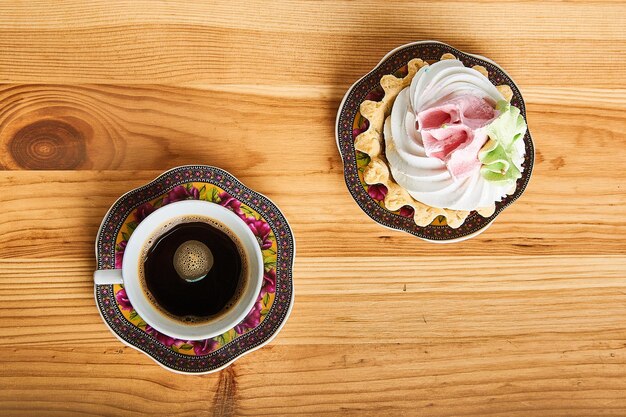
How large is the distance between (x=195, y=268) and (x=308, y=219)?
254 mm

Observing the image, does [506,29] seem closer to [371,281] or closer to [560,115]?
[560,115]

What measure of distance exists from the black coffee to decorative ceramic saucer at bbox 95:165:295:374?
0.05m

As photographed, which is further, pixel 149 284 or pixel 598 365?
pixel 598 365

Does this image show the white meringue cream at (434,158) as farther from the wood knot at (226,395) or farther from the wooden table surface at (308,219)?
the wood knot at (226,395)

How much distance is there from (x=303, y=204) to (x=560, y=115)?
0.61 meters

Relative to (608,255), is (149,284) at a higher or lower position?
higher

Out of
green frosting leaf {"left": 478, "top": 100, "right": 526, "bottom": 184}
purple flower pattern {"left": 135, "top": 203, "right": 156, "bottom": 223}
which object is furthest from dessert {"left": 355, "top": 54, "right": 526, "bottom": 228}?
purple flower pattern {"left": 135, "top": 203, "right": 156, "bottom": 223}

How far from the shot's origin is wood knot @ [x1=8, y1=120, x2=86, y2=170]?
116 centimetres

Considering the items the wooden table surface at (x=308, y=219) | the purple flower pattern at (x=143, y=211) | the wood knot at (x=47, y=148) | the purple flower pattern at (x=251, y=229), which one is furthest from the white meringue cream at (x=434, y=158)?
the wood knot at (x=47, y=148)

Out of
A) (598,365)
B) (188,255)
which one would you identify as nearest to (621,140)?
(598,365)

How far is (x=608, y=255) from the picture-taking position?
124 cm

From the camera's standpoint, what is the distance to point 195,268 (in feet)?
3.60

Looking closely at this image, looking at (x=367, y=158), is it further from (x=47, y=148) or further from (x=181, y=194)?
(x=47, y=148)

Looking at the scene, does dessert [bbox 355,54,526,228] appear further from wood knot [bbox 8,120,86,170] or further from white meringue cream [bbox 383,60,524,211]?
wood knot [bbox 8,120,86,170]
